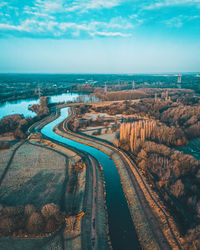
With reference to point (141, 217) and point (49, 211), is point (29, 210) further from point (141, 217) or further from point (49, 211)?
point (141, 217)

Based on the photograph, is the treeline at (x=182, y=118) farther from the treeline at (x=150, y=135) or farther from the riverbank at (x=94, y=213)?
the riverbank at (x=94, y=213)

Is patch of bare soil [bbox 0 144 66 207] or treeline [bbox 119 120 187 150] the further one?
treeline [bbox 119 120 187 150]

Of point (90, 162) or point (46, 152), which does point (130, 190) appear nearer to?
point (90, 162)

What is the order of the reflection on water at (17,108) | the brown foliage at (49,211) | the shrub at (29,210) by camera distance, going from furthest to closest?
the reflection on water at (17,108)
the shrub at (29,210)
the brown foliage at (49,211)

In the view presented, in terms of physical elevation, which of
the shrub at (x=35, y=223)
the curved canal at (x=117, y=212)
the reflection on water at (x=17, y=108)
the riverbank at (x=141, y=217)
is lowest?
the curved canal at (x=117, y=212)

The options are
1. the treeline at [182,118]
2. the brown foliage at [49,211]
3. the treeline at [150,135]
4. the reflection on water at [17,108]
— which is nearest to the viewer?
the brown foliage at [49,211]

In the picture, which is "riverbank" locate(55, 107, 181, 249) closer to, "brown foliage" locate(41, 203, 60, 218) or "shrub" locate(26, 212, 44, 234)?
"brown foliage" locate(41, 203, 60, 218)

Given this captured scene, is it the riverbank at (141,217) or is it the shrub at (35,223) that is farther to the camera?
the shrub at (35,223)

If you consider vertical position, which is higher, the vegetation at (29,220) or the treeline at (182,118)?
the treeline at (182,118)

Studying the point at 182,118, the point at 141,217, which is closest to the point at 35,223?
the point at 141,217

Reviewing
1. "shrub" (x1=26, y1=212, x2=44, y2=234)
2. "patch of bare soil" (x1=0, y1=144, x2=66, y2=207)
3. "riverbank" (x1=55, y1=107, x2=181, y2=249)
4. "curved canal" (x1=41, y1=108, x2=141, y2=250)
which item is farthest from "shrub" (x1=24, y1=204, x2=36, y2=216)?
"riverbank" (x1=55, y1=107, x2=181, y2=249)

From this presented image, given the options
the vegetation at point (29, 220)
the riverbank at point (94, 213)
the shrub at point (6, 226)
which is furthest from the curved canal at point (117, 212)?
the shrub at point (6, 226)
